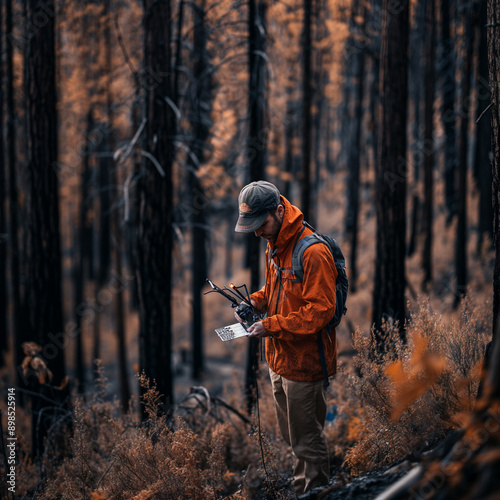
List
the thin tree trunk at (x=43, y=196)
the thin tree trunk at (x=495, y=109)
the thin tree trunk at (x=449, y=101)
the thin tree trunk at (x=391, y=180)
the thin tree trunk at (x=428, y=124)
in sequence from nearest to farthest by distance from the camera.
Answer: the thin tree trunk at (x=495, y=109), the thin tree trunk at (x=391, y=180), the thin tree trunk at (x=43, y=196), the thin tree trunk at (x=428, y=124), the thin tree trunk at (x=449, y=101)

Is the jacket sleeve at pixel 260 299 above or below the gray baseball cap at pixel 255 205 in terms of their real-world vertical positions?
below

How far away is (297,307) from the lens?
3.20 metres

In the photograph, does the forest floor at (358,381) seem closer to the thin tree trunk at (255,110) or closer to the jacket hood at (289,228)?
the jacket hood at (289,228)

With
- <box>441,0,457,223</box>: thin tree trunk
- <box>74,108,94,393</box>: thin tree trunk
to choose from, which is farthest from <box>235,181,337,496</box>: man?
<box>441,0,457,223</box>: thin tree trunk

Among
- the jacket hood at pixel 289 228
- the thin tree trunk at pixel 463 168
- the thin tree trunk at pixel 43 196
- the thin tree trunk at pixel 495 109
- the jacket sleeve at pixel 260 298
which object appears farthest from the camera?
the thin tree trunk at pixel 463 168

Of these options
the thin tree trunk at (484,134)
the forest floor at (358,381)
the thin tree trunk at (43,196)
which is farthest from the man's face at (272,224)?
the thin tree trunk at (484,134)

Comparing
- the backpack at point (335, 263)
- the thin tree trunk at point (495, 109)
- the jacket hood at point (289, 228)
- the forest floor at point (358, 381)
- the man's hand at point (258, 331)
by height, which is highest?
the thin tree trunk at point (495, 109)

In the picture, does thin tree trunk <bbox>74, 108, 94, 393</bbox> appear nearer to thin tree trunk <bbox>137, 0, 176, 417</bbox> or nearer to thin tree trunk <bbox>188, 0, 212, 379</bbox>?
thin tree trunk <bbox>188, 0, 212, 379</bbox>

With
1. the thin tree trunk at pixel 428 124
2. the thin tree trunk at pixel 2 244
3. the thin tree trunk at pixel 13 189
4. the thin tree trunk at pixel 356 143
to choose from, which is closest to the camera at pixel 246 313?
the thin tree trunk at pixel 13 189

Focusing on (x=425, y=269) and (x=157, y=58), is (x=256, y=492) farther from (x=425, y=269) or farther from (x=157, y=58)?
(x=425, y=269)

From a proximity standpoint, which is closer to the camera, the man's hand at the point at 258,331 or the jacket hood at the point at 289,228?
the man's hand at the point at 258,331

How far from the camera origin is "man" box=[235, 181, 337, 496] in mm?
3008

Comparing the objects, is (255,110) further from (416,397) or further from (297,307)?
(416,397)

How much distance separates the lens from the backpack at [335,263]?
10.2 feet
